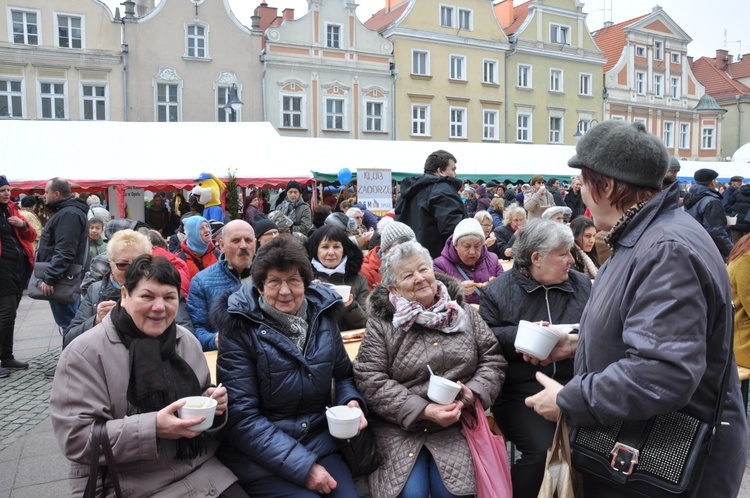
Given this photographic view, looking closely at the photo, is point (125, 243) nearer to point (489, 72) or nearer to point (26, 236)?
point (26, 236)

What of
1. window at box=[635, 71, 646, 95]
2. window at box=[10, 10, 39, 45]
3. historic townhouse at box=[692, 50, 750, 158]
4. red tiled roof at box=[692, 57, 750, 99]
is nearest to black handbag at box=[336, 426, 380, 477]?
window at box=[10, 10, 39, 45]

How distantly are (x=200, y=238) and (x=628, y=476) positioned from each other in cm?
418

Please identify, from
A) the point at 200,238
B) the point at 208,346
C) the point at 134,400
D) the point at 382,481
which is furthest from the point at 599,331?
the point at 200,238

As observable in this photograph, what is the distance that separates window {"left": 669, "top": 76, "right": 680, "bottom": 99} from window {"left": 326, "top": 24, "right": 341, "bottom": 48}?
76.4ft

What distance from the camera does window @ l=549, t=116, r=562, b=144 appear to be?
3303cm

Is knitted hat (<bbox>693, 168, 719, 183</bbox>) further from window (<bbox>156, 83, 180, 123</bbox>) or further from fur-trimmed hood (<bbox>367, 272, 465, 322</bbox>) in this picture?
window (<bbox>156, 83, 180, 123</bbox>)

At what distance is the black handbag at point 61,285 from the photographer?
20.0 ft

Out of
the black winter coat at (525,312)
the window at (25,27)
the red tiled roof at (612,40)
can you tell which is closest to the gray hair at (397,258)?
the black winter coat at (525,312)

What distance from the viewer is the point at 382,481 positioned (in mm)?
2867

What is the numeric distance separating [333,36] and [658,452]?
2755 cm

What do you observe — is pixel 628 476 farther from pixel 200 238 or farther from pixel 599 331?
pixel 200 238

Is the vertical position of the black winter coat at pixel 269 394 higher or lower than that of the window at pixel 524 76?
lower

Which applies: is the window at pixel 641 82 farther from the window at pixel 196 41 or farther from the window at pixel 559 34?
the window at pixel 196 41

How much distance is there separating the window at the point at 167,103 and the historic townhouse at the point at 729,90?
35.6 metres
